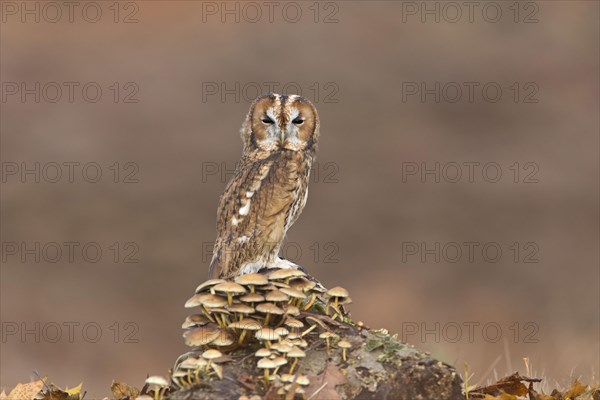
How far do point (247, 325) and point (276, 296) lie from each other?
0.63ft

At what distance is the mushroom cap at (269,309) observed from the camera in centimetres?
391

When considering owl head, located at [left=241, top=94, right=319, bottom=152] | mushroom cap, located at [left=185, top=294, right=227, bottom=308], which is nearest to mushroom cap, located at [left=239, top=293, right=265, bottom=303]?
mushroom cap, located at [left=185, top=294, right=227, bottom=308]

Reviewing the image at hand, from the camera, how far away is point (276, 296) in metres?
3.94

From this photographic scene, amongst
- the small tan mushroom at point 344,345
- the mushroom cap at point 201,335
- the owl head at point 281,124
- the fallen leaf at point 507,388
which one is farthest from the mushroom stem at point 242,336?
the owl head at point 281,124

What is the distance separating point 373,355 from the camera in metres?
4.21

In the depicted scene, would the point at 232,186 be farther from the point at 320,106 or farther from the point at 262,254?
the point at 320,106

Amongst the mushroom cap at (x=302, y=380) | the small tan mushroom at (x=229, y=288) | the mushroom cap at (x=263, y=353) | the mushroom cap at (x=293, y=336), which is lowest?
the mushroom cap at (x=302, y=380)

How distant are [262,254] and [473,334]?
9730 mm

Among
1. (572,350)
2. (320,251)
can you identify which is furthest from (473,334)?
(320,251)

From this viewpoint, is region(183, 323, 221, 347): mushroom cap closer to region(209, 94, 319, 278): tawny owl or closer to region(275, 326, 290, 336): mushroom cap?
region(275, 326, 290, 336): mushroom cap

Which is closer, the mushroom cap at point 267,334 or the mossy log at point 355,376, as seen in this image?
the mushroom cap at point 267,334

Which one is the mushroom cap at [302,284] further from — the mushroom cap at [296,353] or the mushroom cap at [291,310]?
the mushroom cap at [296,353]

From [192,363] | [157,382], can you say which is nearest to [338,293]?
[192,363]

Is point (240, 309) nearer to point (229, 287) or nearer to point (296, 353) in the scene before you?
point (229, 287)
